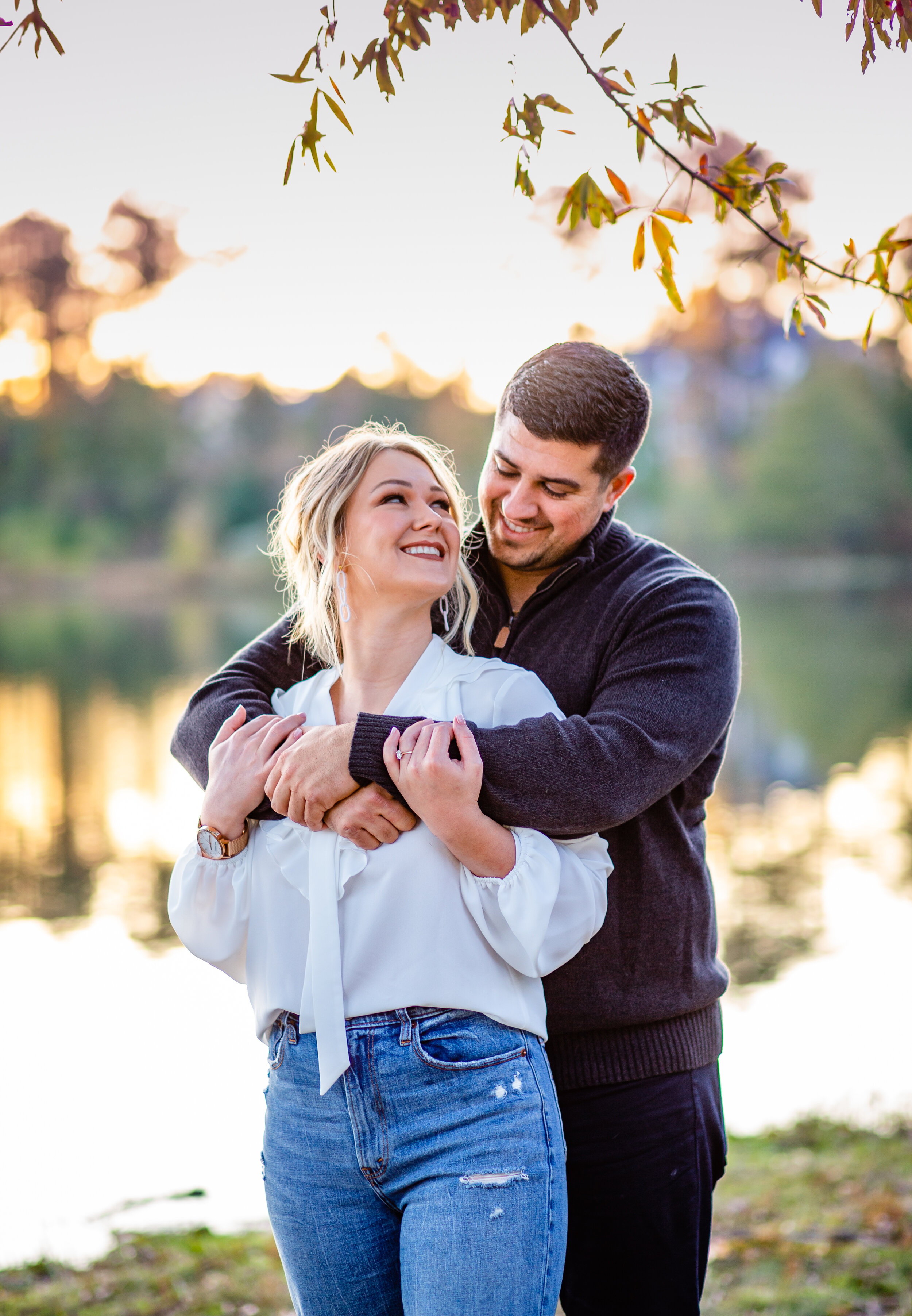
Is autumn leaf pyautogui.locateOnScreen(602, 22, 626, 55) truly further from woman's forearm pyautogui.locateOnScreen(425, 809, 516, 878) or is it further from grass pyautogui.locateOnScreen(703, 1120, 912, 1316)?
grass pyautogui.locateOnScreen(703, 1120, 912, 1316)

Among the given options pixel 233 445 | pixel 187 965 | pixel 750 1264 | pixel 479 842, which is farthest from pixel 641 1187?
pixel 233 445

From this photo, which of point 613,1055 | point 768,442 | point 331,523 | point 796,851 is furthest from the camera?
point 768,442

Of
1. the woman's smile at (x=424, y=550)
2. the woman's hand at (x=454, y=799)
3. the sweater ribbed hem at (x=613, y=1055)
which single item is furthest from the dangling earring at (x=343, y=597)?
the sweater ribbed hem at (x=613, y=1055)

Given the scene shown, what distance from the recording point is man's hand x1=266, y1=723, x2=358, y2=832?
1.90m

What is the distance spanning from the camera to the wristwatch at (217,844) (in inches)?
78.7

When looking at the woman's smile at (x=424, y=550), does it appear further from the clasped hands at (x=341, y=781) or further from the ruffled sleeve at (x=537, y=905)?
the ruffled sleeve at (x=537, y=905)

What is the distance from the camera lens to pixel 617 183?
1798 millimetres

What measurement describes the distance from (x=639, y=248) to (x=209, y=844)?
3.92 feet

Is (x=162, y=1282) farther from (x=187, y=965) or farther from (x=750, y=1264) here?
(x=187, y=965)

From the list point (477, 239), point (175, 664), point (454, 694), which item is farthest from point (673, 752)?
point (175, 664)

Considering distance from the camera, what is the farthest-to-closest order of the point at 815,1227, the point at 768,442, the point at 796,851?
the point at 768,442 → the point at 796,851 → the point at 815,1227

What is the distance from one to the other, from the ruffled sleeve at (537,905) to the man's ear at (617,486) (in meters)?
0.86

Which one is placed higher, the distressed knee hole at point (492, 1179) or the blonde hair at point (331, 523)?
the blonde hair at point (331, 523)

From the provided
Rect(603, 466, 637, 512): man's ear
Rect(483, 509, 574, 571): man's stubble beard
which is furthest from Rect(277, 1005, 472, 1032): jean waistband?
Rect(603, 466, 637, 512): man's ear
